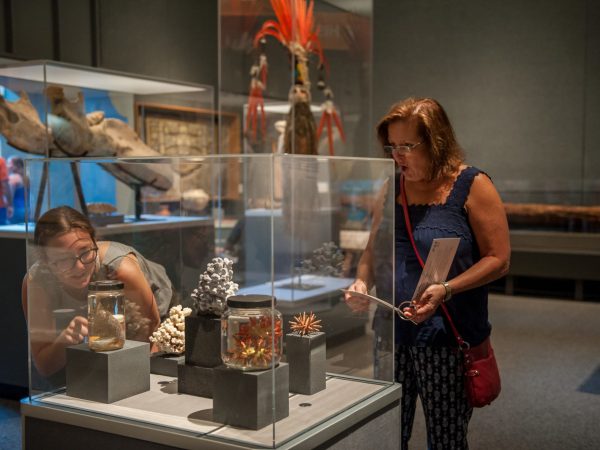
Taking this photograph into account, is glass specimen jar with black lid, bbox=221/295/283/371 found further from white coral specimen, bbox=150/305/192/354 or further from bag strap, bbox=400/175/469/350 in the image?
bag strap, bbox=400/175/469/350

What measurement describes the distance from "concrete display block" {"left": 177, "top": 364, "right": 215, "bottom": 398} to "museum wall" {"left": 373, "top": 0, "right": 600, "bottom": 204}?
5828mm

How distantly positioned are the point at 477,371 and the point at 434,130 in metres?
0.63

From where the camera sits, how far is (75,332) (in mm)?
1590

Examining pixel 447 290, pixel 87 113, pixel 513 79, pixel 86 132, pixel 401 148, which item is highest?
pixel 513 79

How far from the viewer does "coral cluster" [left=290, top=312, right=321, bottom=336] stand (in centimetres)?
152

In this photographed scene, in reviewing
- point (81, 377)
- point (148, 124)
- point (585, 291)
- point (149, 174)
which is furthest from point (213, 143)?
point (585, 291)

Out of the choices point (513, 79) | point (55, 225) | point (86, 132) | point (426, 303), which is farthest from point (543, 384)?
point (513, 79)

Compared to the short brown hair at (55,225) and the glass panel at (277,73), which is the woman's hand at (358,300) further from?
the glass panel at (277,73)

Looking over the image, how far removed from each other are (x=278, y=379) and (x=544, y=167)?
20.1 ft

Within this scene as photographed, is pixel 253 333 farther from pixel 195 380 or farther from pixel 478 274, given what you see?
pixel 478 274

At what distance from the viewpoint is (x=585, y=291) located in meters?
6.59

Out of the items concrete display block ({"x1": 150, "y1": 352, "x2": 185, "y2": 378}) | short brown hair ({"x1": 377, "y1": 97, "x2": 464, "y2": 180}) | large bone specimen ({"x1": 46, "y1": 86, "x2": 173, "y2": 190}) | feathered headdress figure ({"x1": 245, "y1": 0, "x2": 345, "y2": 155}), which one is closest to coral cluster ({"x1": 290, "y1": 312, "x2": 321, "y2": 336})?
concrete display block ({"x1": 150, "y1": 352, "x2": 185, "y2": 378})

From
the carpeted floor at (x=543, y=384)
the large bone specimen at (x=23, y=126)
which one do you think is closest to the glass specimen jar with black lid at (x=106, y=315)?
the carpeted floor at (x=543, y=384)

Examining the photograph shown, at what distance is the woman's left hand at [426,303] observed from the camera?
1.78 metres
